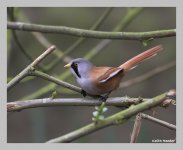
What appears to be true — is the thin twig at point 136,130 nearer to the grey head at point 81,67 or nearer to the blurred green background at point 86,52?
the grey head at point 81,67

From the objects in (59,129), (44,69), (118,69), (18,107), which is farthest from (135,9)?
(59,129)

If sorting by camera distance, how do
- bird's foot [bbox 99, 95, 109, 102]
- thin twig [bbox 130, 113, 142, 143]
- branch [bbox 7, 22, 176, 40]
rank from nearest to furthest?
thin twig [bbox 130, 113, 142, 143]
bird's foot [bbox 99, 95, 109, 102]
branch [bbox 7, 22, 176, 40]

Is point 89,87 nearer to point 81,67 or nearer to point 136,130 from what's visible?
point 81,67

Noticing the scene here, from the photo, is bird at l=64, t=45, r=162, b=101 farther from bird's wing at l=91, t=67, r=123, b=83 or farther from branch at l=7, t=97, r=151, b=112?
branch at l=7, t=97, r=151, b=112

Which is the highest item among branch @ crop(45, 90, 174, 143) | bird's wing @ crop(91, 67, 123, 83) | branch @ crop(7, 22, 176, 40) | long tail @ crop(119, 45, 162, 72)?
branch @ crop(7, 22, 176, 40)

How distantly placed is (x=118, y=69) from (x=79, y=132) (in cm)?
75

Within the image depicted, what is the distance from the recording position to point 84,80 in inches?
77.0

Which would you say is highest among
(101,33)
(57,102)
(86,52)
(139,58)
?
(86,52)

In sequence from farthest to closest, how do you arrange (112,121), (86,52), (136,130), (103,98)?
(86,52)
(103,98)
(136,130)
(112,121)

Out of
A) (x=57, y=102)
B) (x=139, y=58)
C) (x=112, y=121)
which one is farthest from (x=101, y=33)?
(x=112, y=121)

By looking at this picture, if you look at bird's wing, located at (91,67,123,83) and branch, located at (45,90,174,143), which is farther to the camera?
bird's wing, located at (91,67,123,83)

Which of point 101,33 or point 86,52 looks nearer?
point 101,33

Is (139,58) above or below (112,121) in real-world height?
above

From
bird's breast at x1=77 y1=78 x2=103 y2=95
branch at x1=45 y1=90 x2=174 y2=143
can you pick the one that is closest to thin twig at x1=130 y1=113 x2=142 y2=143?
branch at x1=45 y1=90 x2=174 y2=143
